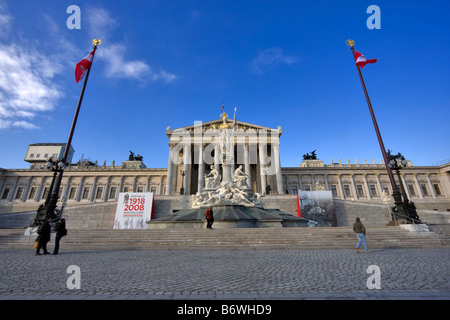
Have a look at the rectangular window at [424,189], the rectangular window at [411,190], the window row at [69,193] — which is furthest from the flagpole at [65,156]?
the rectangular window at [424,189]

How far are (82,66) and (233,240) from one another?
54.5 feet

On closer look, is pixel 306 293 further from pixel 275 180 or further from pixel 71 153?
pixel 71 153

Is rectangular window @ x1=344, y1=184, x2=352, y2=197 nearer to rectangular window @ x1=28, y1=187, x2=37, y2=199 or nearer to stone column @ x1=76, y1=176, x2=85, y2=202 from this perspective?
stone column @ x1=76, y1=176, x2=85, y2=202

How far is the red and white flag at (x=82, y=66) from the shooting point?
16297 mm

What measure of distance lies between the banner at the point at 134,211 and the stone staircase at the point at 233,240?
49.6 ft

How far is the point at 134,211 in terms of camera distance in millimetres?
27359

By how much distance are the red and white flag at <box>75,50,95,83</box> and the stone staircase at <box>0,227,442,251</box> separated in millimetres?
11093

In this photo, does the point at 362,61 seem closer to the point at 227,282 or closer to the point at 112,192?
the point at 227,282

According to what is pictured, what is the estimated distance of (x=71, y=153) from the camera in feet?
220

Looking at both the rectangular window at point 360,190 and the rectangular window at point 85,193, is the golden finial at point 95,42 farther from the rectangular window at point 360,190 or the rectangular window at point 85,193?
the rectangular window at point 360,190

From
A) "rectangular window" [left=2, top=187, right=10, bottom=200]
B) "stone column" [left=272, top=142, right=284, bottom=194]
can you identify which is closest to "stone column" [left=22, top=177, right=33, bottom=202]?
"rectangular window" [left=2, top=187, right=10, bottom=200]

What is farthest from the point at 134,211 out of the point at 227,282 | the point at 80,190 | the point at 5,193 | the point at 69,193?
the point at 5,193

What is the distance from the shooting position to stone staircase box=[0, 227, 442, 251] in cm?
981
